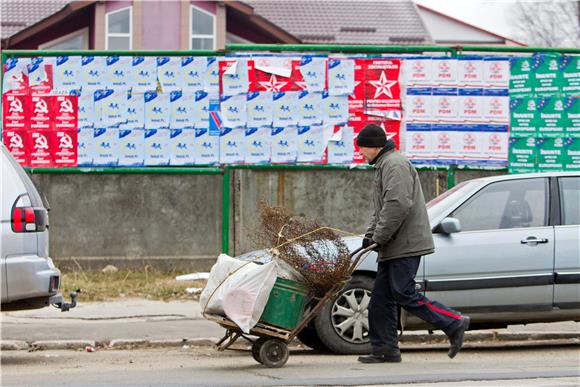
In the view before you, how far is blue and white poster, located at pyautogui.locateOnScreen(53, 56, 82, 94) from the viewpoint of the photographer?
45.9 ft

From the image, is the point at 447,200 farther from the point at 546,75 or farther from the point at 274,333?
the point at 546,75

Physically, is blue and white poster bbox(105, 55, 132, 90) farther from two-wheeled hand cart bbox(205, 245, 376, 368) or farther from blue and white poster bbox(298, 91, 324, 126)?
two-wheeled hand cart bbox(205, 245, 376, 368)

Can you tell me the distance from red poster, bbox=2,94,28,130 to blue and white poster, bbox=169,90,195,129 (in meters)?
1.89

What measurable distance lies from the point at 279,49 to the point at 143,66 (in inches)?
70.5

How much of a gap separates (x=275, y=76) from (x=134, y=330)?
14.5 feet

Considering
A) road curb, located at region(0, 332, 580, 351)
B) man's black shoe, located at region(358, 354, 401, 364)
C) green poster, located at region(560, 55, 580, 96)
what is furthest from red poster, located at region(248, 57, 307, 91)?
man's black shoe, located at region(358, 354, 401, 364)

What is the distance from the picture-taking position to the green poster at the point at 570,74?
1412 cm

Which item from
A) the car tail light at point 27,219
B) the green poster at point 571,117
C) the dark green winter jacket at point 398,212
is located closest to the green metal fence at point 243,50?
the green poster at point 571,117

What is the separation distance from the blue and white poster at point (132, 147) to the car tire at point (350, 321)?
5167 millimetres

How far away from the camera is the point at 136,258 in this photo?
14062mm

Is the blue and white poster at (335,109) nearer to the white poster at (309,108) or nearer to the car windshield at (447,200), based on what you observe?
the white poster at (309,108)

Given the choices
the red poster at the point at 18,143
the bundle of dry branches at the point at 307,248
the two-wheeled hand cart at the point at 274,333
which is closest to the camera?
the two-wheeled hand cart at the point at 274,333

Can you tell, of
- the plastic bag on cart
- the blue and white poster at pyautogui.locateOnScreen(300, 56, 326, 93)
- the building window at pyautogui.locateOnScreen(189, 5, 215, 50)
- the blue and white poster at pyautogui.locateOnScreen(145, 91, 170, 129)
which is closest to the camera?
the plastic bag on cart

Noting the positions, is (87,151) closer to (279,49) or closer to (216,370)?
(279,49)
